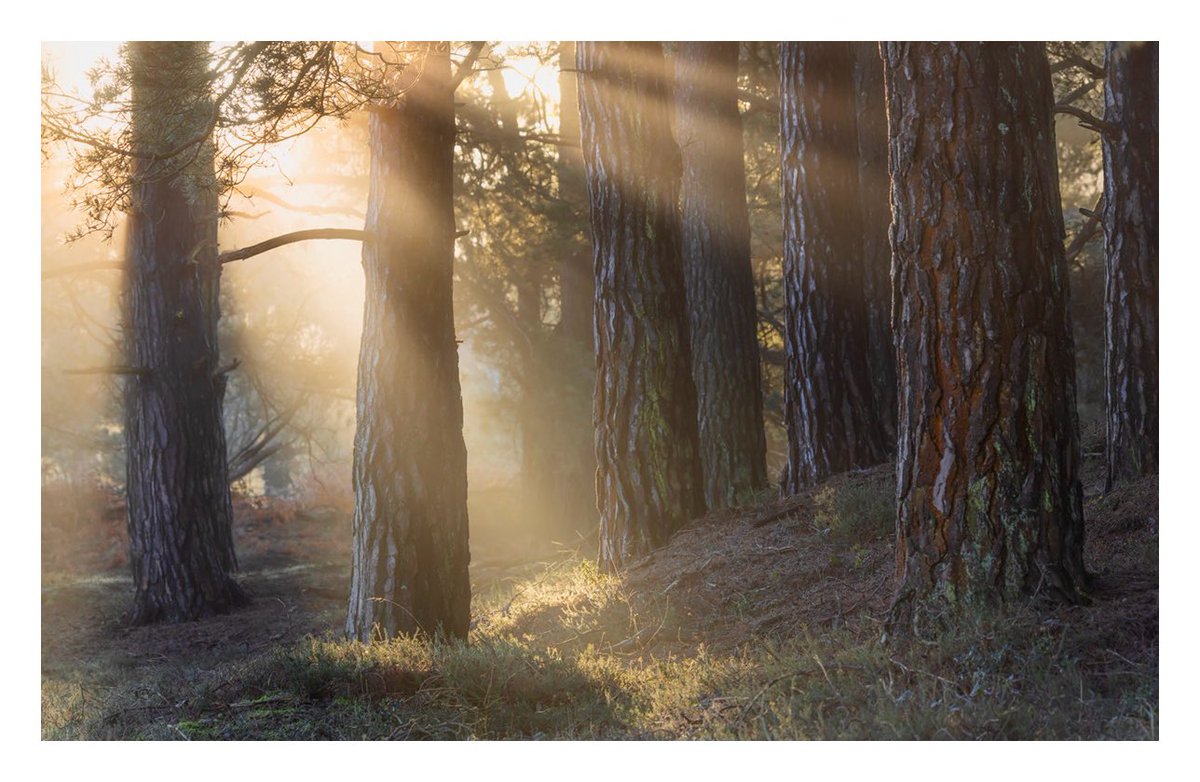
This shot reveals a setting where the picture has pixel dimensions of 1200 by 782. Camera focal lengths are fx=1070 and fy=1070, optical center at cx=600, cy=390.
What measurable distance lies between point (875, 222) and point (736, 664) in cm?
581

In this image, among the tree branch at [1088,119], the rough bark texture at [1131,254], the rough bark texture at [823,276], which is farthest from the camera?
the rough bark texture at [823,276]

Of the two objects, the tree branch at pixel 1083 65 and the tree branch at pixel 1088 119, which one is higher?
the tree branch at pixel 1083 65

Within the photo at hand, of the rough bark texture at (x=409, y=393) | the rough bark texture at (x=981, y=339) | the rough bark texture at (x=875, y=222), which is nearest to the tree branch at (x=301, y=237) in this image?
the rough bark texture at (x=409, y=393)

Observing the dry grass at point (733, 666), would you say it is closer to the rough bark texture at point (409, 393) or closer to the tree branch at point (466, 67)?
the rough bark texture at point (409, 393)

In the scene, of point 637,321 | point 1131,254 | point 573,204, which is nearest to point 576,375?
point 573,204

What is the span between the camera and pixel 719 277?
991cm

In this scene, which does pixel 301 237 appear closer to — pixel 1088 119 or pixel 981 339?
pixel 981 339

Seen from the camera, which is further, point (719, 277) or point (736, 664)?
point (719, 277)

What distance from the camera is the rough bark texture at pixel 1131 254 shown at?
286 inches

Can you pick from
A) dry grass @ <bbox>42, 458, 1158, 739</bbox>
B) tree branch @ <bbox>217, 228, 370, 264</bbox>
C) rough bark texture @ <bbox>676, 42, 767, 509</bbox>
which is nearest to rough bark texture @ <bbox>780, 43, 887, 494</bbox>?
rough bark texture @ <bbox>676, 42, 767, 509</bbox>

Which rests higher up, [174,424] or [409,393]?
[409,393]

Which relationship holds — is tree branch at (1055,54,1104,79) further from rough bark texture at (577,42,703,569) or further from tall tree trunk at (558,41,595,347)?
tall tree trunk at (558,41,595,347)

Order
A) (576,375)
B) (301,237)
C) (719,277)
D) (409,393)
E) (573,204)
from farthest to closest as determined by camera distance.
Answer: (576,375) → (573,204) → (719,277) → (301,237) → (409,393)

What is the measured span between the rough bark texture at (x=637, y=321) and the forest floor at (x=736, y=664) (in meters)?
0.30
